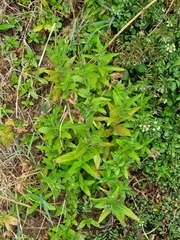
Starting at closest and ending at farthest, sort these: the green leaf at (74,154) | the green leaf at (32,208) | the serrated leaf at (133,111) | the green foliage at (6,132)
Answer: the green leaf at (74,154), the serrated leaf at (133,111), the green leaf at (32,208), the green foliage at (6,132)

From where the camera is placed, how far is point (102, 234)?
2.79m

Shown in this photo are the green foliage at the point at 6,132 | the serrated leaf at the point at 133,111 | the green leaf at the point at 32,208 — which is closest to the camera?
the serrated leaf at the point at 133,111

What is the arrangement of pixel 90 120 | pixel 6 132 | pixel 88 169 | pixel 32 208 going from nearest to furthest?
pixel 90 120, pixel 88 169, pixel 32 208, pixel 6 132

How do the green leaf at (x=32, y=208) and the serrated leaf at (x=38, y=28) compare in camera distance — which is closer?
the green leaf at (x=32, y=208)

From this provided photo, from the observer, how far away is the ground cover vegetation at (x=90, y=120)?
259cm

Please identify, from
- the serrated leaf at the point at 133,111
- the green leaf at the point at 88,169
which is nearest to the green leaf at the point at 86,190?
the green leaf at the point at 88,169

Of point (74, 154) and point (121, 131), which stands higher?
point (121, 131)

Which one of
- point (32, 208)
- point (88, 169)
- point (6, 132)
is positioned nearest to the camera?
point (88, 169)

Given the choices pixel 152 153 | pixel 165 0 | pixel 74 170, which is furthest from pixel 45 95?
pixel 165 0

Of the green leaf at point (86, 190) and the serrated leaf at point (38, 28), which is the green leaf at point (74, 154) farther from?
the serrated leaf at point (38, 28)

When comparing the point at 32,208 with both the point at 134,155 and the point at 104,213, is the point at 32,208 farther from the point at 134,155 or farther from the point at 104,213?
the point at 134,155

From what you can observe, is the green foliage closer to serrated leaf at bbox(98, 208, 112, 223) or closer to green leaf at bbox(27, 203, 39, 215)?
green leaf at bbox(27, 203, 39, 215)

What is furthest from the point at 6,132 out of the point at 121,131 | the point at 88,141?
the point at 121,131

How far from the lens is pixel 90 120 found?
246cm
